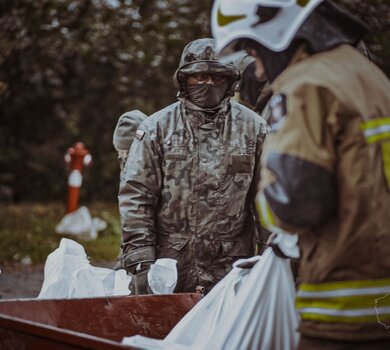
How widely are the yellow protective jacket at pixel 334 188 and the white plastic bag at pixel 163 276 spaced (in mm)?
1855

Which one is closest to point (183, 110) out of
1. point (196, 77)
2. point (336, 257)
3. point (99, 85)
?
point (196, 77)

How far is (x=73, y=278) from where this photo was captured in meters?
5.94

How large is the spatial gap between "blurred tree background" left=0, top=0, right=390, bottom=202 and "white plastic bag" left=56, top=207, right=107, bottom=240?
2407 millimetres

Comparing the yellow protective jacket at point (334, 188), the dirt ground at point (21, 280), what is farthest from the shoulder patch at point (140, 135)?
the dirt ground at point (21, 280)

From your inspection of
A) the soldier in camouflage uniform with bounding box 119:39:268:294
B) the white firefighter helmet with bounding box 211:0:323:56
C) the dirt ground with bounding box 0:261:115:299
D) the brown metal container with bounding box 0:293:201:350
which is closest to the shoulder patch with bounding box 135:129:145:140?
the soldier in camouflage uniform with bounding box 119:39:268:294

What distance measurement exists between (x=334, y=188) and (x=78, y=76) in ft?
50.1

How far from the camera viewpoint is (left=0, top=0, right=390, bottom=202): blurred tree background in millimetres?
16625

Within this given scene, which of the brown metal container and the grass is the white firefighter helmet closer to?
the brown metal container

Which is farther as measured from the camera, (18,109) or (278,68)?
(18,109)

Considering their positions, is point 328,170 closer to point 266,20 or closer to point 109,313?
point 266,20

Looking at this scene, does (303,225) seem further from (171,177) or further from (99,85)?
(99,85)

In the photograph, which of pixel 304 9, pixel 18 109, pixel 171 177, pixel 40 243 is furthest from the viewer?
pixel 18 109

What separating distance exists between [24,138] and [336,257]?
15.4 m

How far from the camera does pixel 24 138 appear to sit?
18.6 metres
